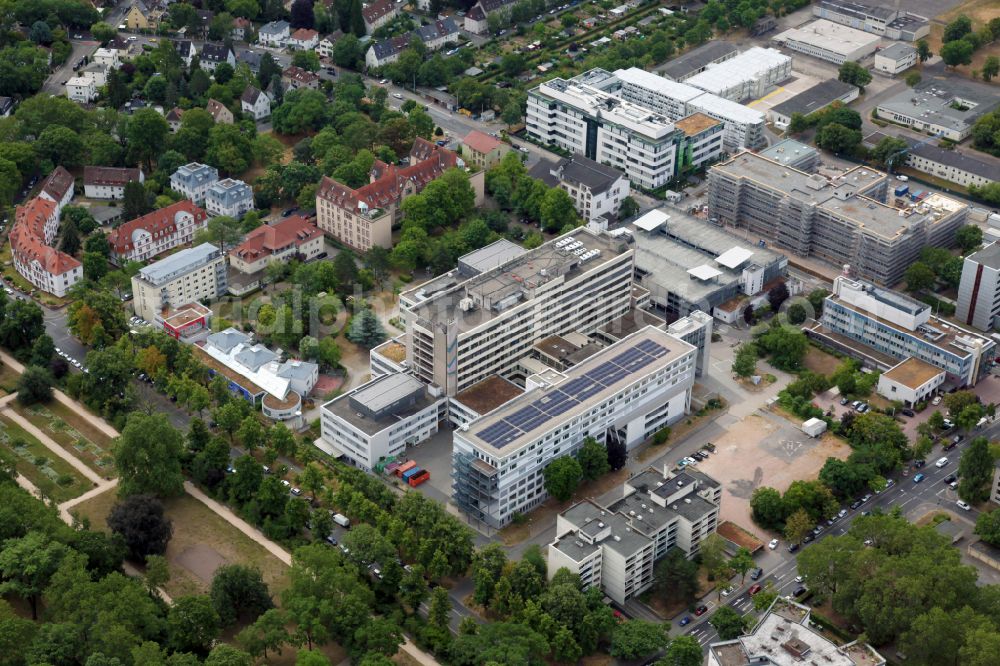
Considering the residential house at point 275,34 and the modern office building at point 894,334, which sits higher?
the residential house at point 275,34

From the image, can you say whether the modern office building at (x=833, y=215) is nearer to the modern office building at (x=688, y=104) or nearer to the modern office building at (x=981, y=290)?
the modern office building at (x=981, y=290)

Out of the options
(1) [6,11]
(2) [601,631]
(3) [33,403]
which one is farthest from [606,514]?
(1) [6,11]

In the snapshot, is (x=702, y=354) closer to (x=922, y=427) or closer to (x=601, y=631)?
(x=922, y=427)

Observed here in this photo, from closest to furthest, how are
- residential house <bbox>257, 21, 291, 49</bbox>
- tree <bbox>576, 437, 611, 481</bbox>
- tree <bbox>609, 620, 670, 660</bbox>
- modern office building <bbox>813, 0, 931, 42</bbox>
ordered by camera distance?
1. tree <bbox>609, 620, 670, 660</bbox>
2. tree <bbox>576, 437, 611, 481</bbox>
3. residential house <bbox>257, 21, 291, 49</bbox>
4. modern office building <bbox>813, 0, 931, 42</bbox>

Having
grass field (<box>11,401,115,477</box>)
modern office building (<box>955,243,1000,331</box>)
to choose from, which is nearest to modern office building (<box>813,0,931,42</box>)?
modern office building (<box>955,243,1000,331</box>)

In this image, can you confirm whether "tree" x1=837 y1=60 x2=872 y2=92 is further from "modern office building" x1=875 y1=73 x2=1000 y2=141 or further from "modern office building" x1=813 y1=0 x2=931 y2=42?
"modern office building" x1=813 y1=0 x2=931 y2=42

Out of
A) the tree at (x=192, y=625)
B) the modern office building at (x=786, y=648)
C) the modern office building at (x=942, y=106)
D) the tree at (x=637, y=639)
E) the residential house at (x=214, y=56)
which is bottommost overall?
the tree at (x=637, y=639)

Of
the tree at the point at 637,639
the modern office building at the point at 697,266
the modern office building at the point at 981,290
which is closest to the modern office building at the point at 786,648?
the tree at the point at 637,639
